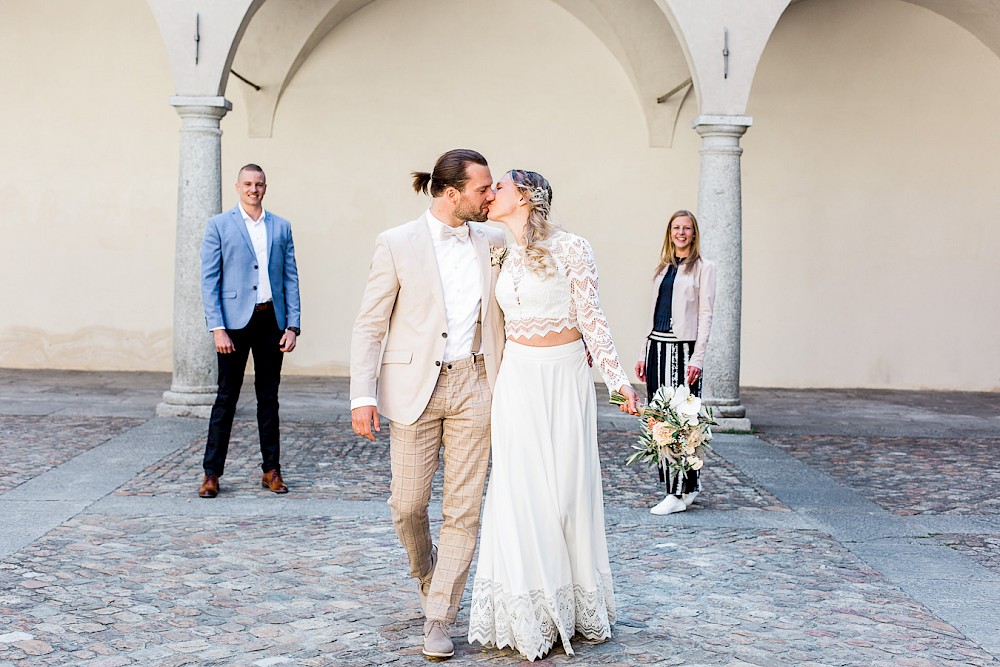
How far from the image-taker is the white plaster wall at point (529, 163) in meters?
12.9

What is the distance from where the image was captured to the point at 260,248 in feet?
22.7

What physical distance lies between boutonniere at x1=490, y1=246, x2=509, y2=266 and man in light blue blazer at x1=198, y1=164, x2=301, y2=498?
2.70 m

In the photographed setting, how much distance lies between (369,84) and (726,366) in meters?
5.43

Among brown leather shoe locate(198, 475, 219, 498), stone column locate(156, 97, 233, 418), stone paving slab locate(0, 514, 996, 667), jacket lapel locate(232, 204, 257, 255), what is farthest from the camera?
stone column locate(156, 97, 233, 418)

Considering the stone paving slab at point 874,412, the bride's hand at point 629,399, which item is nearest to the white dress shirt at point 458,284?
the bride's hand at point 629,399

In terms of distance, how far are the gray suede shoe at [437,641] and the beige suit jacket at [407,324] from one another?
28.4 inches

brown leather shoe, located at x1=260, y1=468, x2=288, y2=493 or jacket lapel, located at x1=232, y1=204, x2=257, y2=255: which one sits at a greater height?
jacket lapel, located at x1=232, y1=204, x2=257, y2=255

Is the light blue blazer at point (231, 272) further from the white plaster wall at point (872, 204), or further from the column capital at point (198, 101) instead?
the white plaster wall at point (872, 204)

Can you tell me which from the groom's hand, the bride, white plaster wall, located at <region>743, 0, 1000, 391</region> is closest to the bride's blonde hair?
the bride

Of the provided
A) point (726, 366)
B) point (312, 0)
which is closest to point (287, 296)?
point (726, 366)

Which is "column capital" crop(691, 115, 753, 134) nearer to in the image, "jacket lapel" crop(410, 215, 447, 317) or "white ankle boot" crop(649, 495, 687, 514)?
"white ankle boot" crop(649, 495, 687, 514)

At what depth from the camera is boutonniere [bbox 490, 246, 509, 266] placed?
4.32m

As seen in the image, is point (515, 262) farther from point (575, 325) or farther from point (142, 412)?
point (142, 412)

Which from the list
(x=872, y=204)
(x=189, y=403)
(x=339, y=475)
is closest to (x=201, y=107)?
(x=189, y=403)
